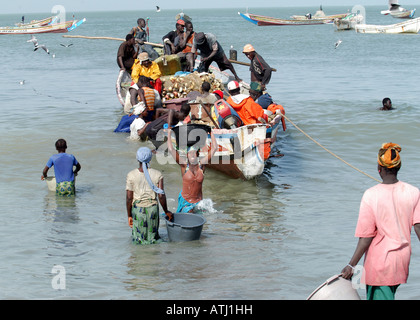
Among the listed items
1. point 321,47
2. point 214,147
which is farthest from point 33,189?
point 321,47

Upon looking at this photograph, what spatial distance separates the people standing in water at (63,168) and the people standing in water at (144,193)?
2614 millimetres

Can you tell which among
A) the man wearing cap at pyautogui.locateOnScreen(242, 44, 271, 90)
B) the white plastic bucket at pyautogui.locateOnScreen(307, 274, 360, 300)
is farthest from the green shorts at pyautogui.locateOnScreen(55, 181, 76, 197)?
the white plastic bucket at pyautogui.locateOnScreen(307, 274, 360, 300)

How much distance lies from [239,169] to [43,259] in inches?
178

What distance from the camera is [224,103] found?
10750mm

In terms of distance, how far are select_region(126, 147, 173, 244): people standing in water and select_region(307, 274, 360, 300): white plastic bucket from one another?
2755 mm

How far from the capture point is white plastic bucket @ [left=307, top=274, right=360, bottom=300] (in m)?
4.62

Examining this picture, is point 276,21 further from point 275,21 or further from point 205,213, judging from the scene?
point 205,213

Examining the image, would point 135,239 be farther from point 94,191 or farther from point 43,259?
point 94,191

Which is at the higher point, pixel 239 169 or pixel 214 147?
pixel 214 147

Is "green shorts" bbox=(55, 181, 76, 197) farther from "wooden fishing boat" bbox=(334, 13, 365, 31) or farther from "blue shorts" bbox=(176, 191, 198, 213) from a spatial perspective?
"wooden fishing boat" bbox=(334, 13, 365, 31)

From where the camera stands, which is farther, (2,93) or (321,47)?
(321,47)

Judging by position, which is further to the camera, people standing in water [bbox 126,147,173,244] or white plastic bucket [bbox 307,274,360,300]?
people standing in water [bbox 126,147,173,244]

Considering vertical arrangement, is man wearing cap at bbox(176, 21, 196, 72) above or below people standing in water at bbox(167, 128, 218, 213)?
above

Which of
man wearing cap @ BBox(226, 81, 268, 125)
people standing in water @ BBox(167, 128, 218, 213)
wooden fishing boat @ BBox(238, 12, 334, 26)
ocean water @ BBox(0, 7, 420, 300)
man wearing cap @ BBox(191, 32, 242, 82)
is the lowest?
ocean water @ BBox(0, 7, 420, 300)
